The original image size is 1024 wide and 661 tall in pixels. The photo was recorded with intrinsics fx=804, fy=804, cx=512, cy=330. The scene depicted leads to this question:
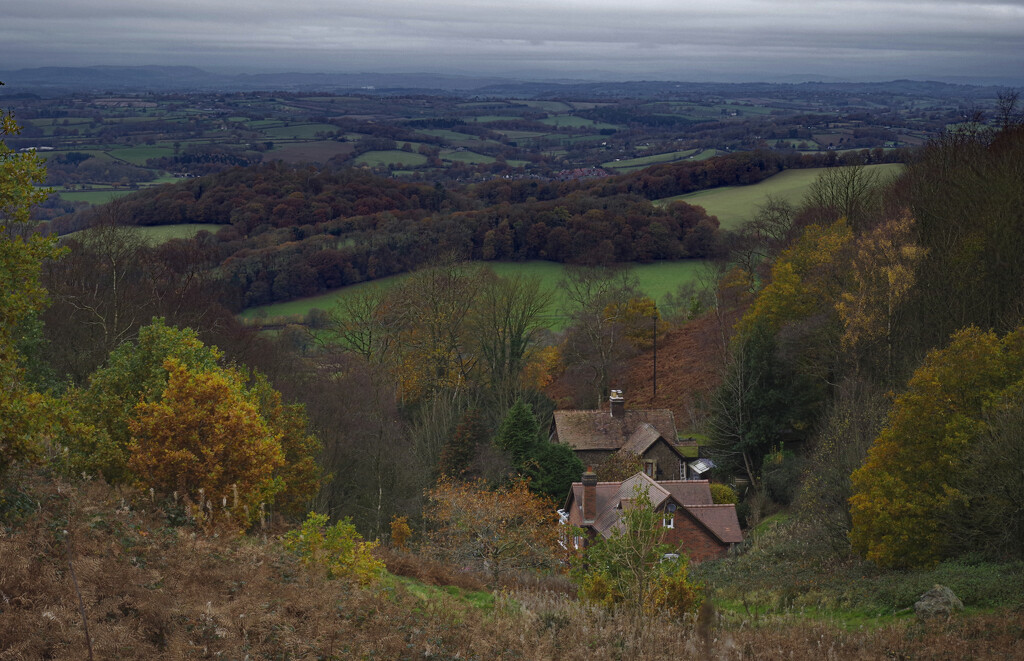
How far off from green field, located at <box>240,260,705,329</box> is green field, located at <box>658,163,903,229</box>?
9557mm

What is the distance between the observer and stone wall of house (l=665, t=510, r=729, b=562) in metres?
27.5

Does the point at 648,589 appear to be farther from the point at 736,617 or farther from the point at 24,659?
the point at 24,659

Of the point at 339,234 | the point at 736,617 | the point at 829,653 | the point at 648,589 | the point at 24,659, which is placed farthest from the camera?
the point at 339,234

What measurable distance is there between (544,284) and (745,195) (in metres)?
42.0

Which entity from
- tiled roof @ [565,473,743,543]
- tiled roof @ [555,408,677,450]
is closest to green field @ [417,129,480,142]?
tiled roof @ [555,408,677,450]

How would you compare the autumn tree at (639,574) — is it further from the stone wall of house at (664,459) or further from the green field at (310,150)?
the green field at (310,150)

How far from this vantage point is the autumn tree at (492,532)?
19.3 meters

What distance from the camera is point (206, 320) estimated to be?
115 ft

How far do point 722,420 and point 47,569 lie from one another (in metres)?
30.6

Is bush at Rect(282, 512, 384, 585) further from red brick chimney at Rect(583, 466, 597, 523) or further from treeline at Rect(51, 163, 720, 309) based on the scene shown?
treeline at Rect(51, 163, 720, 309)

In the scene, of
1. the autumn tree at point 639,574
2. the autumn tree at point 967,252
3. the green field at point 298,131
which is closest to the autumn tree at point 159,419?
the autumn tree at point 639,574

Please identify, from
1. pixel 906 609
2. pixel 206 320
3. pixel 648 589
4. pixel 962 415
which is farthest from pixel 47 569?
pixel 206 320

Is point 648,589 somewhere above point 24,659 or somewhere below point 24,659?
below

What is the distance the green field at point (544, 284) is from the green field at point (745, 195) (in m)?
9.56
